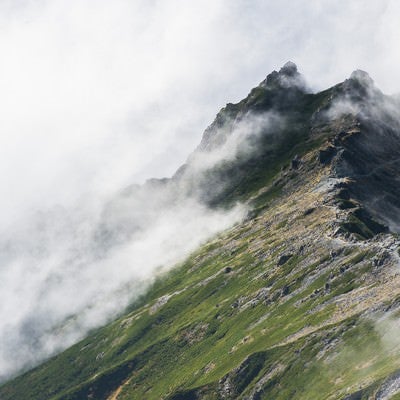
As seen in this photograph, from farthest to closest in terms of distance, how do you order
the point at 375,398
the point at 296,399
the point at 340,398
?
the point at 296,399
the point at 340,398
the point at 375,398

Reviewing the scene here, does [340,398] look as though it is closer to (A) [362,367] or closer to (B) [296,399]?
(A) [362,367]

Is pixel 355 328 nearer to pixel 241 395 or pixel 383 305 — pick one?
pixel 383 305

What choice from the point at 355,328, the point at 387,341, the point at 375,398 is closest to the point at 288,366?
the point at 355,328

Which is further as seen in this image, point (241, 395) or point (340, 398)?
point (241, 395)

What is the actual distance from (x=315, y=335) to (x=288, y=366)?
12919 millimetres

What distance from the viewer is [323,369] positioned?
17012 centimetres

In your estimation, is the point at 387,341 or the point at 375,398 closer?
the point at 375,398

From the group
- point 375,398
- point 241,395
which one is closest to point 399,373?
point 375,398

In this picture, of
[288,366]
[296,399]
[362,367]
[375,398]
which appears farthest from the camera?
[288,366]

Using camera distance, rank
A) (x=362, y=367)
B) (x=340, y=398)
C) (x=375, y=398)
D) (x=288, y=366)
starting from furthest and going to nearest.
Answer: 1. (x=288, y=366)
2. (x=362, y=367)
3. (x=340, y=398)
4. (x=375, y=398)

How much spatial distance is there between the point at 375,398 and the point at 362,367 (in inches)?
971

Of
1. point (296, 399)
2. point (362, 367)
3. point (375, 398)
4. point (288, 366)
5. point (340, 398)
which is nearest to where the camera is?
point (375, 398)

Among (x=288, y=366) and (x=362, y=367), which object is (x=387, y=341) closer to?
(x=362, y=367)

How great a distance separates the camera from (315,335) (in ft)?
614
